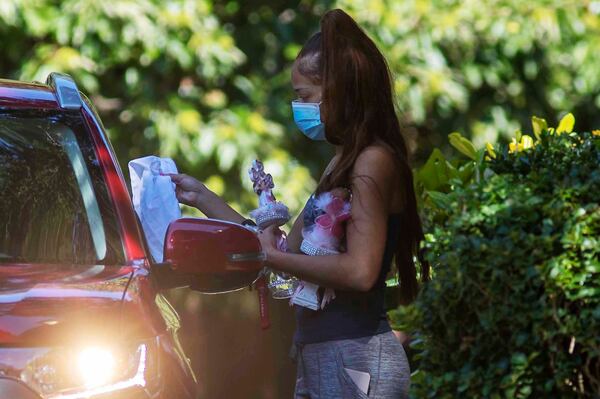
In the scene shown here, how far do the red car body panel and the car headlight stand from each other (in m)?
0.02

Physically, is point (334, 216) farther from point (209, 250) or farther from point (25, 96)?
point (25, 96)

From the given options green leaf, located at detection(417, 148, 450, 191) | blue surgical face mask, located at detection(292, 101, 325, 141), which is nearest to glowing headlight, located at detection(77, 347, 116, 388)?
blue surgical face mask, located at detection(292, 101, 325, 141)

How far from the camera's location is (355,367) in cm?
392

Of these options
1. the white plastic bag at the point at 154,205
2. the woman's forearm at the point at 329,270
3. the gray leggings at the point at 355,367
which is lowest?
the gray leggings at the point at 355,367

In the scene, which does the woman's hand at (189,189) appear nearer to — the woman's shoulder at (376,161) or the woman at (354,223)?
the woman at (354,223)

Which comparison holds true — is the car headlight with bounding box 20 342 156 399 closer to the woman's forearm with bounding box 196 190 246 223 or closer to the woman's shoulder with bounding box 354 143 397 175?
the woman's shoulder with bounding box 354 143 397 175

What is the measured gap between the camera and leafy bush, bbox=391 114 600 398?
10.6 feet

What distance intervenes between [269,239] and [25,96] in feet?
2.81

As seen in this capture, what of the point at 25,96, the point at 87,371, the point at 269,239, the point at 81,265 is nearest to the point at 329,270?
the point at 269,239

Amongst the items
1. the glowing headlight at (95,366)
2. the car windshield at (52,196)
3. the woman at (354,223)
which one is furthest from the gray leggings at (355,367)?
the glowing headlight at (95,366)

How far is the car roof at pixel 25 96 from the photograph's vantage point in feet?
13.6

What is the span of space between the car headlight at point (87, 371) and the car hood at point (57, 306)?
0.12 feet

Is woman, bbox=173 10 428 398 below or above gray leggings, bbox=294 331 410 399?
above

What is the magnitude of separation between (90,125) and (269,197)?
0.59 metres
